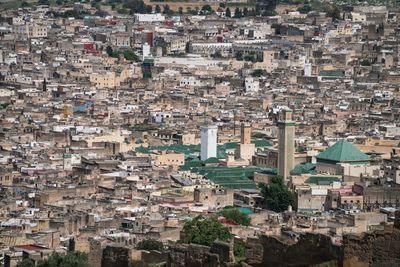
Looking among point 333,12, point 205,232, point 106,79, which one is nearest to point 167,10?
point 333,12

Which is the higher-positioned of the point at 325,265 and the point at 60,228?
the point at 325,265

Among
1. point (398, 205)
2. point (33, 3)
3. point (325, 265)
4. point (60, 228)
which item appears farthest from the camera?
point (33, 3)

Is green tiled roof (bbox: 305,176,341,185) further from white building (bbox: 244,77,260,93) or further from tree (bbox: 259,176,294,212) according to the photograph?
white building (bbox: 244,77,260,93)

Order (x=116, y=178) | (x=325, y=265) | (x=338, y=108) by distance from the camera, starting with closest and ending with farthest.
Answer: (x=325, y=265) → (x=116, y=178) → (x=338, y=108)

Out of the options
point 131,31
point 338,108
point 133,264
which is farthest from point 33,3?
point 133,264

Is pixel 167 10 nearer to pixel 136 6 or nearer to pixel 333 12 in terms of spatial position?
pixel 136 6

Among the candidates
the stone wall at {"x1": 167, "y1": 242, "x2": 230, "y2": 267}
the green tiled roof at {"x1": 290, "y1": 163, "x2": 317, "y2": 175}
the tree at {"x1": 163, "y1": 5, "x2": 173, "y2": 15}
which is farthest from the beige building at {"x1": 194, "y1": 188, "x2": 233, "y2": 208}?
the tree at {"x1": 163, "y1": 5, "x2": 173, "y2": 15}

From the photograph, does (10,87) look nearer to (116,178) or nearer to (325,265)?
(116,178)
